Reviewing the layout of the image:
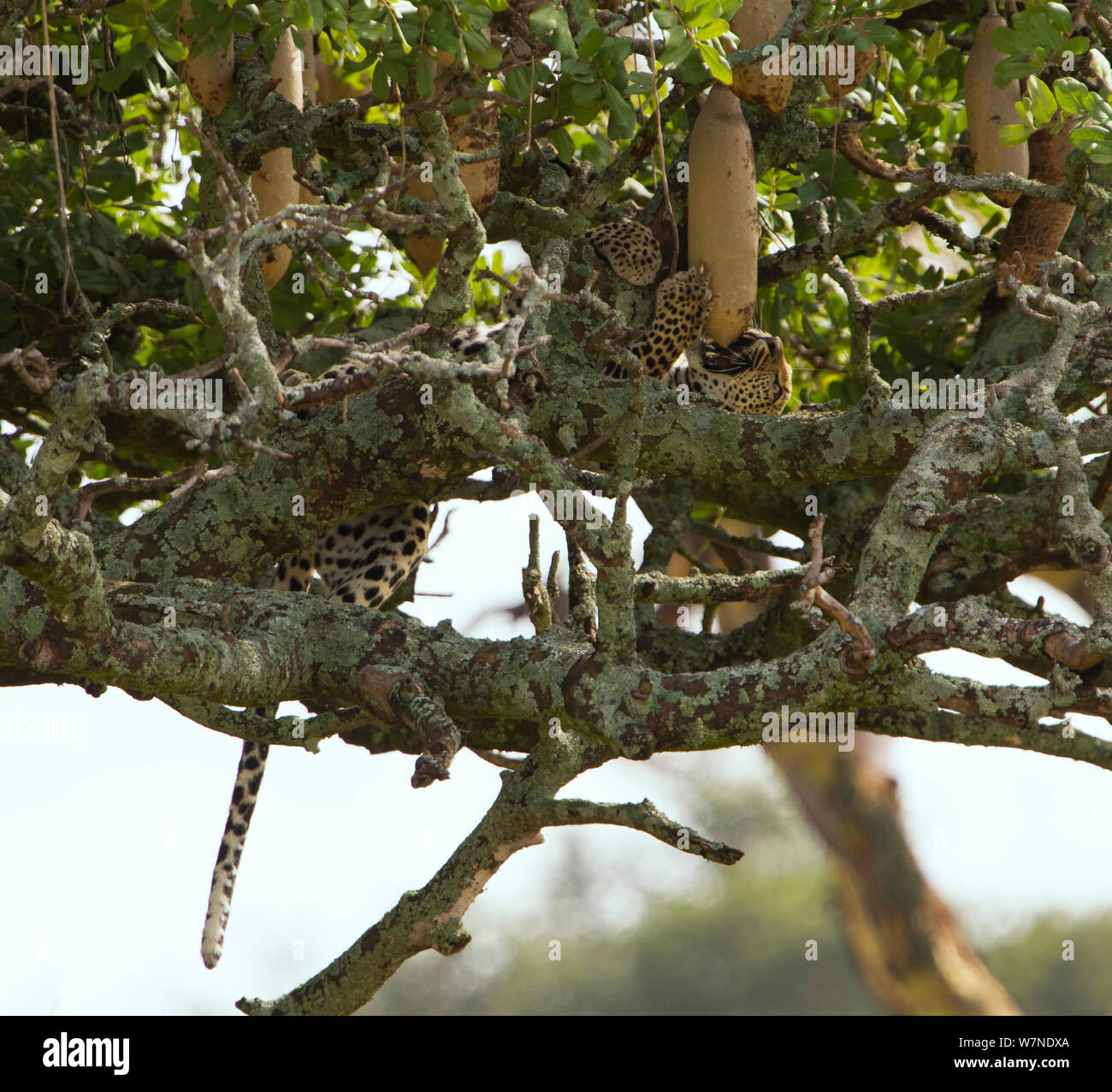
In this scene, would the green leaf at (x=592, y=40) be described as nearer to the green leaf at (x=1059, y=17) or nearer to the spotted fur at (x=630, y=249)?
the green leaf at (x=1059, y=17)

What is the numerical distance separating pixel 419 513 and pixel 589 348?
2162 millimetres

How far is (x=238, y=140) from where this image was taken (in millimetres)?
3801

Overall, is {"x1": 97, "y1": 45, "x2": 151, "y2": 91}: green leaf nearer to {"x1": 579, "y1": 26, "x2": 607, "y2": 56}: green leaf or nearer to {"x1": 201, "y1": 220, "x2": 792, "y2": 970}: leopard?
{"x1": 201, "y1": 220, "x2": 792, "y2": 970}: leopard

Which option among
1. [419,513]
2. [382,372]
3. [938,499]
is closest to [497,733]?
[419,513]

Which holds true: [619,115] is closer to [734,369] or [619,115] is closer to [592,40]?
[592,40]

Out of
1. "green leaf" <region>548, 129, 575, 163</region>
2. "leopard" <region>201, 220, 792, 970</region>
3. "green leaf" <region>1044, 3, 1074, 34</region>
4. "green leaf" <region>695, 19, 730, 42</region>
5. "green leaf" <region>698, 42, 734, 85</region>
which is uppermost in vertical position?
"green leaf" <region>1044, 3, 1074, 34</region>

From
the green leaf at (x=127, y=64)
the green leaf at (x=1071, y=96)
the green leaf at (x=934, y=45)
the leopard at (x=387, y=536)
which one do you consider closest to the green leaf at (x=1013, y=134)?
the green leaf at (x=1071, y=96)

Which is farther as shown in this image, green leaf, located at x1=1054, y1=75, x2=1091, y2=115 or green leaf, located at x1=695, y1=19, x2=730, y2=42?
green leaf, located at x1=1054, y1=75, x2=1091, y2=115

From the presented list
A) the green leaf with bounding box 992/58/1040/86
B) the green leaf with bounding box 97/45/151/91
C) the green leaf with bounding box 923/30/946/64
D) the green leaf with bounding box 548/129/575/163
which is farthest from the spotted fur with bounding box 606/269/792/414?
the green leaf with bounding box 97/45/151/91

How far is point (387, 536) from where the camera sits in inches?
200

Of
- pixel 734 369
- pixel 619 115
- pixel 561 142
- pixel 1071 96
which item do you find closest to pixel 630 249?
pixel 561 142

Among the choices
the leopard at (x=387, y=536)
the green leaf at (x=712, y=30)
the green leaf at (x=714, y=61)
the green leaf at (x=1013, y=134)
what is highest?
the green leaf at (x=712, y=30)

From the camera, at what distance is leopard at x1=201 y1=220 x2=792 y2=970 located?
446 cm

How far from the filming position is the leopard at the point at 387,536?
446 cm
